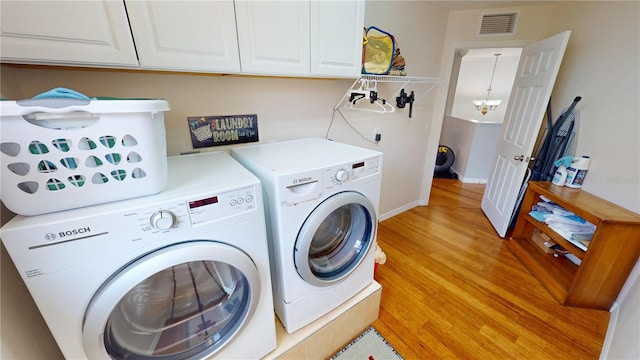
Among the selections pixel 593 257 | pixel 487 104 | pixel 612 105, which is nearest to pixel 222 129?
pixel 593 257

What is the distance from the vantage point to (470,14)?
232 cm

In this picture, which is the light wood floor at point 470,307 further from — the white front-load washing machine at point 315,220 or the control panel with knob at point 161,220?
the control panel with knob at point 161,220

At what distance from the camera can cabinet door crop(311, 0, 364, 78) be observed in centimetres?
126

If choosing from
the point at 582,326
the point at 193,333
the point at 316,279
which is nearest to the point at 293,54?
the point at 316,279

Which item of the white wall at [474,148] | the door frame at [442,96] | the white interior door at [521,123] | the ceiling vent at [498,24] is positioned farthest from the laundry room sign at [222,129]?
the white wall at [474,148]

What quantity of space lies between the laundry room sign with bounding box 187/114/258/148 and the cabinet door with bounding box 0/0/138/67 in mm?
472

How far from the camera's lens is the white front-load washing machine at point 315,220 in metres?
0.95

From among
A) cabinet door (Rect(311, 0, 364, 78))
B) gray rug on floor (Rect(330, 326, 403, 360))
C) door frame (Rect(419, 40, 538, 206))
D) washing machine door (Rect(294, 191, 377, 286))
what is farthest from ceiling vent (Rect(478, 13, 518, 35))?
gray rug on floor (Rect(330, 326, 403, 360))

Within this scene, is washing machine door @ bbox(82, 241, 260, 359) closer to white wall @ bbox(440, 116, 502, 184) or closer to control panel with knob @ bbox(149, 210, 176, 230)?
control panel with knob @ bbox(149, 210, 176, 230)

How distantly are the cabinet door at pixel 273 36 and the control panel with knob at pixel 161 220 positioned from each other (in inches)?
29.9

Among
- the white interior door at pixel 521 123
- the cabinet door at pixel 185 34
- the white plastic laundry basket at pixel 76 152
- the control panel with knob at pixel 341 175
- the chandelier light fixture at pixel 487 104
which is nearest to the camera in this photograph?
the white plastic laundry basket at pixel 76 152

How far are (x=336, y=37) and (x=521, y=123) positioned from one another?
207 centimetres

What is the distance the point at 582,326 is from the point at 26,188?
273 centimetres

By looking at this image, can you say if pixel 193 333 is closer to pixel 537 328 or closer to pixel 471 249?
pixel 537 328
